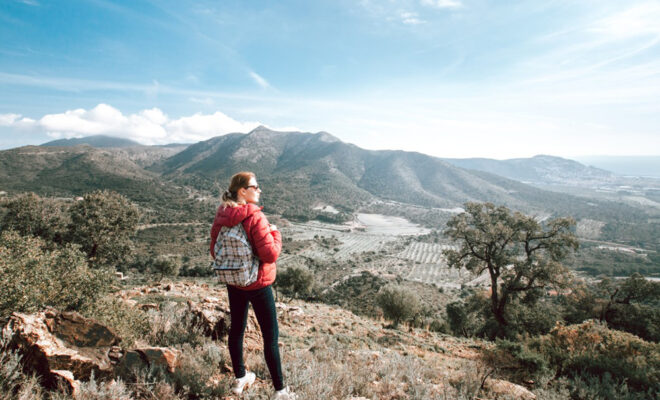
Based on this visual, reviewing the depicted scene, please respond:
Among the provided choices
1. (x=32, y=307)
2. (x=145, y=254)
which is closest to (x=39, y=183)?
(x=145, y=254)

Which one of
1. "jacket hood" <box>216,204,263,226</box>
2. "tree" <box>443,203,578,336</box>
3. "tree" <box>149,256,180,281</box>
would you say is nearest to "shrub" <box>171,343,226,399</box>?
"jacket hood" <box>216,204,263,226</box>

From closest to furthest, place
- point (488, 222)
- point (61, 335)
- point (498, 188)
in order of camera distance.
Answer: point (61, 335), point (488, 222), point (498, 188)

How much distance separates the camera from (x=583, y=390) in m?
3.77

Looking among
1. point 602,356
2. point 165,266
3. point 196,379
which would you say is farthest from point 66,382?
point 165,266

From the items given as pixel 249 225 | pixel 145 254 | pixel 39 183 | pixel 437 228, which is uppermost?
pixel 249 225

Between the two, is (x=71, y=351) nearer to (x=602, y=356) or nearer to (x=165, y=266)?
(x=602, y=356)

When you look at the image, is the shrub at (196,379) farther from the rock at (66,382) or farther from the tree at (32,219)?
the tree at (32,219)

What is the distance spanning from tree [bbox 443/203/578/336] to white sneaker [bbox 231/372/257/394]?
42.7ft

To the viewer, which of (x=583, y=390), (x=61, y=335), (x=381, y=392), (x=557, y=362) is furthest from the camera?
(x=557, y=362)

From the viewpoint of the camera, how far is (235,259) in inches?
94.7

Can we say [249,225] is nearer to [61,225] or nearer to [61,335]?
[61,335]

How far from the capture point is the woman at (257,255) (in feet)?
8.05

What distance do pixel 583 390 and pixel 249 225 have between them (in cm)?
513

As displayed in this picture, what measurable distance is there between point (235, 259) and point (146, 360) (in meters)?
1.92
